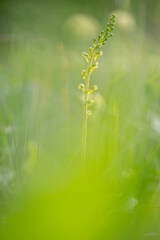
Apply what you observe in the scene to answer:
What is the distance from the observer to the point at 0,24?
2.69 metres

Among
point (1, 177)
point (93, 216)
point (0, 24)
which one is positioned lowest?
point (1, 177)

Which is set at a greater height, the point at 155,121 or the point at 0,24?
the point at 0,24

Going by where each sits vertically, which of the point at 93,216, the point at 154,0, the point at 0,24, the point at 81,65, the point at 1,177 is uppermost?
the point at 154,0

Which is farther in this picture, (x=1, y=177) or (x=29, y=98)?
(x=29, y=98)

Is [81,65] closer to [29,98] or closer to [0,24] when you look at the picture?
[29,98]

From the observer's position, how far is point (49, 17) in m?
2.85

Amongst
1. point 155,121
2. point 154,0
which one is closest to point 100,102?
point 155,121

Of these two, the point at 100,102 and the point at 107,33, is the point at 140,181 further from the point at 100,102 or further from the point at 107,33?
the point at 100,102

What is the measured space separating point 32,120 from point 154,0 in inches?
75.9

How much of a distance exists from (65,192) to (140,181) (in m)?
0.20

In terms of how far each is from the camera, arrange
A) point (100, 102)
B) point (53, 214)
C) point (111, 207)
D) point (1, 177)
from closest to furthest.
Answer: point (53, 214), point (111, 207), point (1, 177), point (100, 102)

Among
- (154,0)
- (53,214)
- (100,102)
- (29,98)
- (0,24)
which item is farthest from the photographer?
(0,24)

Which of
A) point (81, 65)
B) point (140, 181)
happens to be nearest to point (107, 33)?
point (140, 181)

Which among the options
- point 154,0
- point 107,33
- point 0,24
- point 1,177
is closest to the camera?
point 107,33
